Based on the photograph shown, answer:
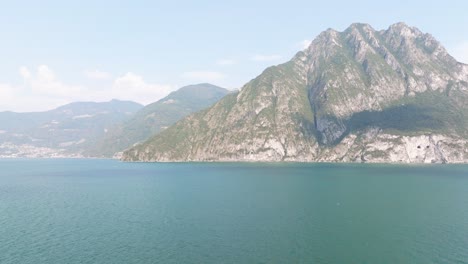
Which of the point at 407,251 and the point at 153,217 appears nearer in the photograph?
the point at 407,251

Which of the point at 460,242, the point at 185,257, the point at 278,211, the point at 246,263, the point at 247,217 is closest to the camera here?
the point at 246,263

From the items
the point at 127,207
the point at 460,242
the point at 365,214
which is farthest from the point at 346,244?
the point at 127,207

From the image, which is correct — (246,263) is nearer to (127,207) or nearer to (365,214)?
(365,214)

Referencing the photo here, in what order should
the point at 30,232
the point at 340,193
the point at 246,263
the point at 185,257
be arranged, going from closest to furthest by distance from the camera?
the point at 246,263, the point at 185,257, the point at 30,232, the point at 340,193

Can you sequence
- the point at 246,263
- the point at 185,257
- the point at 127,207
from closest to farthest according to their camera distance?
the point at 246,263
the point at 185,257
the point at 127,207

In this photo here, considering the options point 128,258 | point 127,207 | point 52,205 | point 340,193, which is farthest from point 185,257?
point 340,193

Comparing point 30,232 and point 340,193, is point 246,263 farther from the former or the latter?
point 340,193
